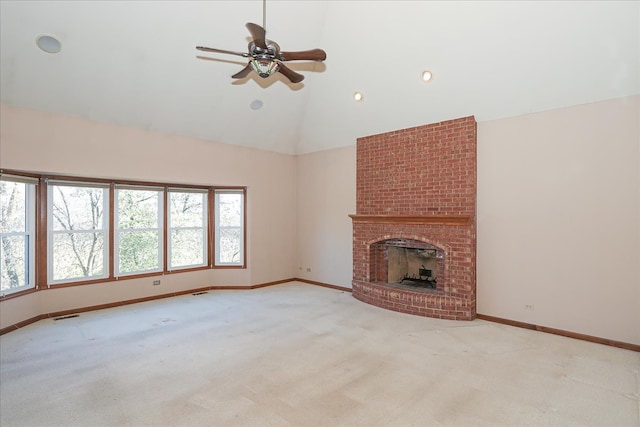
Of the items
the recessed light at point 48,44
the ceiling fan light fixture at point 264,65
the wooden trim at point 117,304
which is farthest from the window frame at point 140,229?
the ceiling fan light fixture at point 264,65

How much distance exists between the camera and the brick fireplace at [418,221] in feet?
15.4

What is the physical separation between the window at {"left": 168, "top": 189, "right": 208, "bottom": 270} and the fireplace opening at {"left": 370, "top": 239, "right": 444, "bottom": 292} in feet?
10.7

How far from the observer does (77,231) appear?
199 inches

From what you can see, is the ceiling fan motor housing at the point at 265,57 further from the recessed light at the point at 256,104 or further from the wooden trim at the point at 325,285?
the wooden trim at the point at 325,285

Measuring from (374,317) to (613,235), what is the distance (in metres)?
2.98

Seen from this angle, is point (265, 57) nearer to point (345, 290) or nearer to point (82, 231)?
point (82, 231)

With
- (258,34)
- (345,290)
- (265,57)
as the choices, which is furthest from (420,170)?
(258,34)

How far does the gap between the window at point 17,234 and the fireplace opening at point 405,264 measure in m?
5.04

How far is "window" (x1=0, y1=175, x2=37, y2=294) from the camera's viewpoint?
4273mm

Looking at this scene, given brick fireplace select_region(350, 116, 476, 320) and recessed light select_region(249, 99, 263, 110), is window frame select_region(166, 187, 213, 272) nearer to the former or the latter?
recessed light select_region(249, 99, 263, 110)

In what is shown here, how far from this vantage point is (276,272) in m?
7.00

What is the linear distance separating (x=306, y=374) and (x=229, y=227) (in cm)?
407

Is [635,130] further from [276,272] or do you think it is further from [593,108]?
[276,272]

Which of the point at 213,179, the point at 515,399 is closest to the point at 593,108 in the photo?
the point at 515,399
